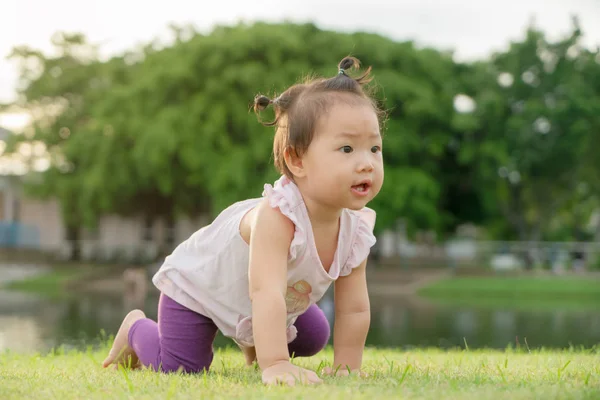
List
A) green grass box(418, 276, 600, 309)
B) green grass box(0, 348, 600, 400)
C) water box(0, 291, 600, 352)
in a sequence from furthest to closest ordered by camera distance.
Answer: green grass box(418, 276, 600, 309), water box(0, 291, 600, 352), green grass box(0, 348, 600, 400)

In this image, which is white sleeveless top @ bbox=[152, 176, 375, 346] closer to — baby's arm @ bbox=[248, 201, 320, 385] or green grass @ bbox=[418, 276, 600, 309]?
baby's arm @ bbox=[248, 201, 320, 385]

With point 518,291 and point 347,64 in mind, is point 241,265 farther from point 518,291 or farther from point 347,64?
point 518,291

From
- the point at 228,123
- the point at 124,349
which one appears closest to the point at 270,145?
the point at 228,123

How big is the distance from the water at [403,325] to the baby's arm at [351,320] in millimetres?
4369

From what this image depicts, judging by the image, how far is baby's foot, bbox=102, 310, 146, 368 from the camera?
370 cm

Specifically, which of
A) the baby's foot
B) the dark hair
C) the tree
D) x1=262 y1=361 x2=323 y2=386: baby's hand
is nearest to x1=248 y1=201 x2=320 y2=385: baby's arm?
x1=262 y1=361 x2=323 y2=386: baby's hand

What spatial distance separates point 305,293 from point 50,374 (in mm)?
1087

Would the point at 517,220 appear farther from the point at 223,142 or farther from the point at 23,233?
the point at 23,233

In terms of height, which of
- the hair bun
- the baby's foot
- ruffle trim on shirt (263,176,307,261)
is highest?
the hair bun

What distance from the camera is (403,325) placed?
11.9m

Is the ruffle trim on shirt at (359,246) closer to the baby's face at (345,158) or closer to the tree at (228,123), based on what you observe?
the baby's face at (345,158)

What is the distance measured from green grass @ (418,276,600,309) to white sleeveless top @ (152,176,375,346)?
14.7m

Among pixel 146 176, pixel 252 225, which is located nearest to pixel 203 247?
pixel 252 225

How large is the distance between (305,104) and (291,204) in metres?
0.39
